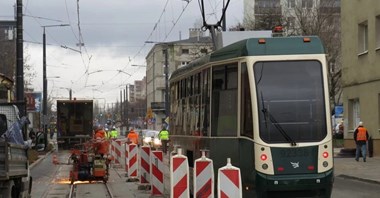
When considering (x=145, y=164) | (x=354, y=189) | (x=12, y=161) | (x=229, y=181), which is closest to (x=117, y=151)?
(x=145, y=164)

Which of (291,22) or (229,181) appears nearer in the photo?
(229,181)

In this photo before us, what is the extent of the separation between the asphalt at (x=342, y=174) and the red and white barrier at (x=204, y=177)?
3.99 m

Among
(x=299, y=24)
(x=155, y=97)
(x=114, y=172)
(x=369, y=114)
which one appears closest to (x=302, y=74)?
(x=114, y=172)

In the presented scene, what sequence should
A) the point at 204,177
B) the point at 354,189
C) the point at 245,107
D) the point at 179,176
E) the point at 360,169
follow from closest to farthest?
the point at 245,107
the point at 204,177
the point at 179,176
the point at 354,189
the point at 360,169

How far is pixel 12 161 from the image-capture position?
9.91m

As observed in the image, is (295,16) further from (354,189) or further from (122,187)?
(122,187)

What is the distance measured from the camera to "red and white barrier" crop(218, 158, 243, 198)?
8.82 meters

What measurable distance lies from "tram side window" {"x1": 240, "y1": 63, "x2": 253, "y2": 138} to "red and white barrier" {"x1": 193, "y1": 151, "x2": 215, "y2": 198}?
31.6 inches

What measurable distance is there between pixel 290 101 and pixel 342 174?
474 inches

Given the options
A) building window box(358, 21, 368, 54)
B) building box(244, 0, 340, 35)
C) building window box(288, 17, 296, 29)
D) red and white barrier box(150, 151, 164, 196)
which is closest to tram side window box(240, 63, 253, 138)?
red and white barrier box(150, 151, 164, 196)

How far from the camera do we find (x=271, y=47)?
10406mm

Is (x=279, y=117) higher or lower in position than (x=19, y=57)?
lower

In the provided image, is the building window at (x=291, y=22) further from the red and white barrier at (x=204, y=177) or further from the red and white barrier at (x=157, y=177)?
the red and white barrier at (x=204, y=177)

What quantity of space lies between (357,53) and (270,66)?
21.5m
